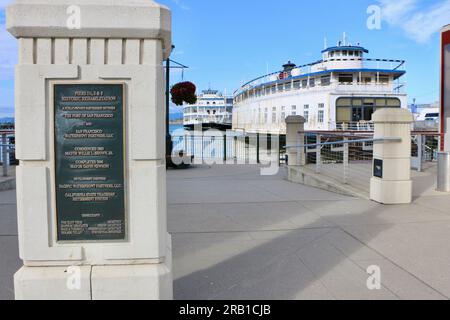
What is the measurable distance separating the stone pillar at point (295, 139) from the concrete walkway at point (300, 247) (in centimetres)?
407

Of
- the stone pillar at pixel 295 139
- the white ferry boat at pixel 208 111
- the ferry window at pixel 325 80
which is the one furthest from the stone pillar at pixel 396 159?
the white ferry boat at pixel 208 111

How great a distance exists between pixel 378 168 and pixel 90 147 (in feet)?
20.3

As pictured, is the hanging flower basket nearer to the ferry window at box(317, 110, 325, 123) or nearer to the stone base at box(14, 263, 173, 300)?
the stone base at box(14, 263, 173, 300)

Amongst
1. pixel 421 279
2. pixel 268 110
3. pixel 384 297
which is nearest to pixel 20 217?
pixel 384 297

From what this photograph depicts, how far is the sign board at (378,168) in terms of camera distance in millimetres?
7911

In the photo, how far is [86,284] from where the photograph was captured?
3.04 metres

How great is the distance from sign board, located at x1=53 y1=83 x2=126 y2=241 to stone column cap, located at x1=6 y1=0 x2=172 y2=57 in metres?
0.35

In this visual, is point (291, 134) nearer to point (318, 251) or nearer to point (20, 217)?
point (318, 251)

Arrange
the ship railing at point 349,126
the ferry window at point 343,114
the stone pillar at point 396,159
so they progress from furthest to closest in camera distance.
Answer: the ferry window at point 343,114 < the ship railing at point 349,126 < the stone pillar at point 396,159

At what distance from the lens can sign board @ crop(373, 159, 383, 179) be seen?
26.0 feet

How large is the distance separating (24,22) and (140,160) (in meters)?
1.18

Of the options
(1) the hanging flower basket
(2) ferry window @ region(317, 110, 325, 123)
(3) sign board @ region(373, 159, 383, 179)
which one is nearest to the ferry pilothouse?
(2) ferry window @ region(317, 110, 325, 123)

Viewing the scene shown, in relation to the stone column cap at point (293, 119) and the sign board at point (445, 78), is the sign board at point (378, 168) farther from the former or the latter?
the stone column cap at point (293, 119)

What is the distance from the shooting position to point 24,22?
2939 mm
